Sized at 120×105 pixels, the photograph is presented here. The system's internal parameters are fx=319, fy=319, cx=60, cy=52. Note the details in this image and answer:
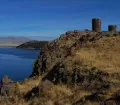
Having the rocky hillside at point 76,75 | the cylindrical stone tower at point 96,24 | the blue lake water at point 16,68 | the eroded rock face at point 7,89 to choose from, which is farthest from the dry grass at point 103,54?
the blue lake water at point 16,68

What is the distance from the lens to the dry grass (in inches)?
1014

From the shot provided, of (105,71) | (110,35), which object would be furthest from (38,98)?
(110,35)

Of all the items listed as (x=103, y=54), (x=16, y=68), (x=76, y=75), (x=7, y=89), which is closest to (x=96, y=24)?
(x=103, y=54)

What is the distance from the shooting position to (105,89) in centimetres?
2091

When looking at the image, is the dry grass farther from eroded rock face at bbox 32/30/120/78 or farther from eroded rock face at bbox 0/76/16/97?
eroded rock face at bbox 0/76/16/97

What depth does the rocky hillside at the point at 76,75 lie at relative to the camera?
837 inches

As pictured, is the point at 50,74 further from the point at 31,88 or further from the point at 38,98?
the point at 38,98

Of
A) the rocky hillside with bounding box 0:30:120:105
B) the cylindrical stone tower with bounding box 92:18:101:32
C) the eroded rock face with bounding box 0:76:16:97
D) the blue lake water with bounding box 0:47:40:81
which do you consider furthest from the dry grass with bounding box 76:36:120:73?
the blue lake water with bounding box 0:47:40:81

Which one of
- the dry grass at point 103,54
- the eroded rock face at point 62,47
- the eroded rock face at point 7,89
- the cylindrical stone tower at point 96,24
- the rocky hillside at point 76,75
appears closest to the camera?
the rocky hillside at point 76,75

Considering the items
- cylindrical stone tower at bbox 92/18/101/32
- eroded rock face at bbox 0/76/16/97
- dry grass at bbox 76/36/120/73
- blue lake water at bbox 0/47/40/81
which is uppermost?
cylindrical stone tower at bbox 92/18/101/32

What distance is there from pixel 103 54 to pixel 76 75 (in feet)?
16.0

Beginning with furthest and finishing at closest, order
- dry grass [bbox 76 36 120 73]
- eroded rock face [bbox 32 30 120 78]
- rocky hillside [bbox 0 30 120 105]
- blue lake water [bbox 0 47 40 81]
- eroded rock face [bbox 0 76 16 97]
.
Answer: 1. blue lake water [bbox 0 47 40 81]
2. eroded rock face [bbox 32 30 120 78]
3. dry grass [bbox 76 36 120 73]
4. eroded rock face [bbox 0 76 16 97]
5. rocky hillside [bbox 0 30 120 105]

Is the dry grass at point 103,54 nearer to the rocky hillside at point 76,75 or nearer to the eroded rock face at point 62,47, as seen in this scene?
the rocky hillside at point 76,75

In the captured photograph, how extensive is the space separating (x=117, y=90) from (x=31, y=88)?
8.98 m
